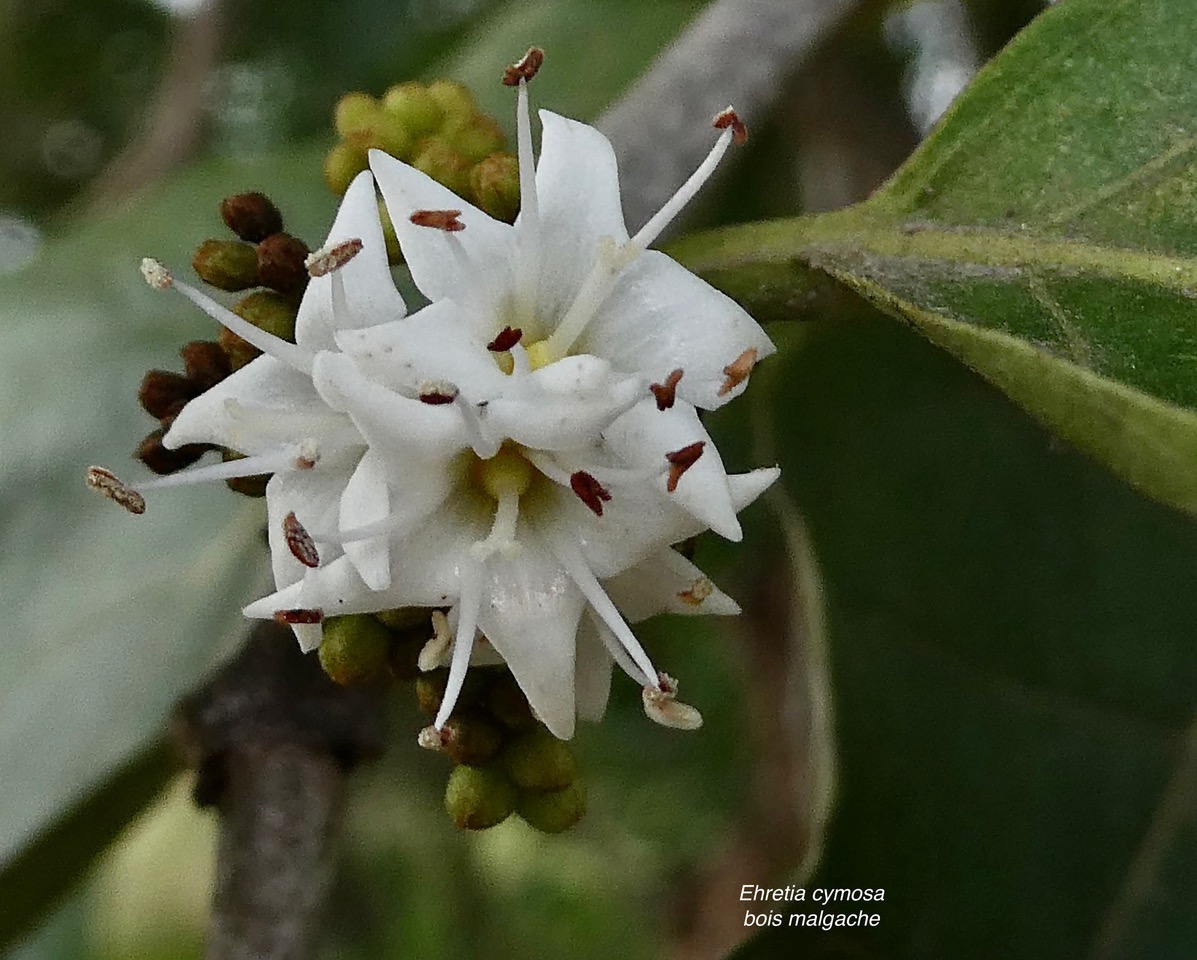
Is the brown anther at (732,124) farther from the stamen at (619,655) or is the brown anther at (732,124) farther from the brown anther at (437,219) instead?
the stamen at (619,655)

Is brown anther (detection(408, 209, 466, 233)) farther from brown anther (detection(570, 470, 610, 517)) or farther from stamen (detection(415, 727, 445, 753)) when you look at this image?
stamen (detection(415, 727, 445, 753))

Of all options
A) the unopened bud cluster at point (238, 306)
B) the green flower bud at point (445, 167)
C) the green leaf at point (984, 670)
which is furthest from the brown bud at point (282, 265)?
the green leaf at point (984, 670)

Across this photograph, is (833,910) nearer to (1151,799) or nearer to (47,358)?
(1151,799)

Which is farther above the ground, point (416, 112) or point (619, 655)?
point (416, 112)

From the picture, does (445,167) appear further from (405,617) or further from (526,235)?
(405,617)

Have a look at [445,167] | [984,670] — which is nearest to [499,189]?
[445,167]

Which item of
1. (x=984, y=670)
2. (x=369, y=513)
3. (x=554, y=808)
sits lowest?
(x=984, y=670)

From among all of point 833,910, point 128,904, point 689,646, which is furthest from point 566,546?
point 128,904
